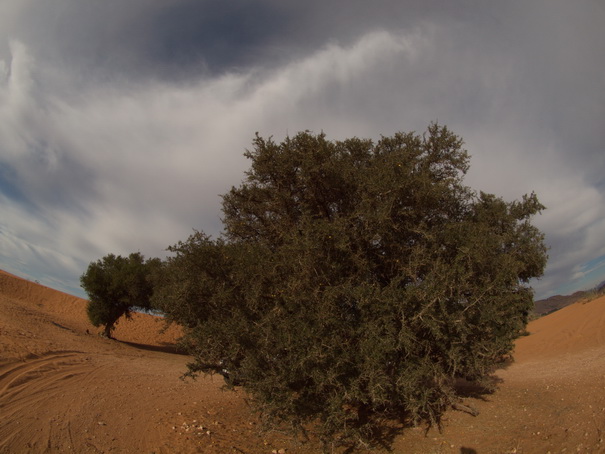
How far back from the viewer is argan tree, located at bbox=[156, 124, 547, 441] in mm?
6336

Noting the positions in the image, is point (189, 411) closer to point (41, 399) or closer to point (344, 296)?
point (41, 399)

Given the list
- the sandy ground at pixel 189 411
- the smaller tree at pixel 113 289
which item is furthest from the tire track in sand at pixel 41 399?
Answer: the smaller tree at pixel 113 289

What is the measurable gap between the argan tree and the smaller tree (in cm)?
1926

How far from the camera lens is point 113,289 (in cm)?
2522

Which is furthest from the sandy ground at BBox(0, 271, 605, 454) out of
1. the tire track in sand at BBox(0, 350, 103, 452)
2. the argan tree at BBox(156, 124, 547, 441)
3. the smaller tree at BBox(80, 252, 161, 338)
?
the smaller tree at BBox(80, 252, 161, 338)

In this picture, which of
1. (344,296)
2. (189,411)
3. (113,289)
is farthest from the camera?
(113,289)

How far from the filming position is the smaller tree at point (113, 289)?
2512 cm

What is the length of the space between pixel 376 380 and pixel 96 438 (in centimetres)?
647

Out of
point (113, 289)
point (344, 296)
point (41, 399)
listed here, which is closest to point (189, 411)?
point (41, 399)

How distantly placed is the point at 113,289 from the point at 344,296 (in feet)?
79.1

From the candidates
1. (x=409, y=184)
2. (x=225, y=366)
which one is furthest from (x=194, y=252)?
(x=409, y=184)

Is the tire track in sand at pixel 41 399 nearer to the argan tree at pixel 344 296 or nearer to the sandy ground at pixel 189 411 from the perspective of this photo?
the sandy ground at pixel 189 411

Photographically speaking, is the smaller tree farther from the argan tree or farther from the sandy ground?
the argan tree

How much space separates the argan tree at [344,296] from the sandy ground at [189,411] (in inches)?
44.6
